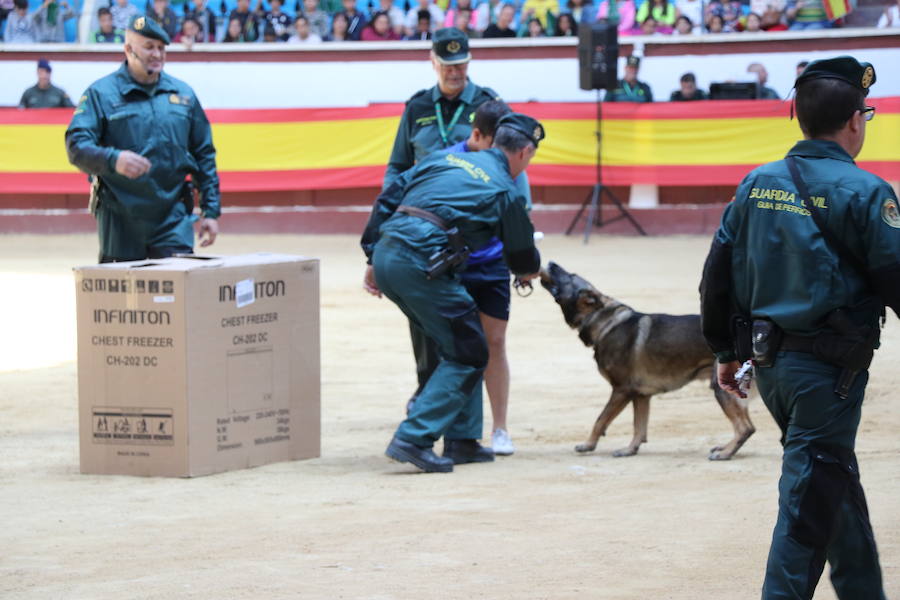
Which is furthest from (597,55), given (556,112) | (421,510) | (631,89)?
(421,510)

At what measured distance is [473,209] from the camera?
258 inches

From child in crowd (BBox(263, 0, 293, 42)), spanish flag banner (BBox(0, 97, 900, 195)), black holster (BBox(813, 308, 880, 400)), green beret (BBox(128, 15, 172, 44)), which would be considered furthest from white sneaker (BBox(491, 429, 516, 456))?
child in crowd (BBox(263, 0, 293, 42))

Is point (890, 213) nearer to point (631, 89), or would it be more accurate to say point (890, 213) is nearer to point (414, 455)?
point (414, 455)

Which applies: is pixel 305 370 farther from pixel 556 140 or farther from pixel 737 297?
pixel 556 140

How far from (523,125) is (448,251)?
29.3 inches

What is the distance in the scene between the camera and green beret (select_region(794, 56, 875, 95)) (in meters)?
3.93

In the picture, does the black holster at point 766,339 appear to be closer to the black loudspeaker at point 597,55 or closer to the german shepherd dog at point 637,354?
the german shepherd dog at point 637,354

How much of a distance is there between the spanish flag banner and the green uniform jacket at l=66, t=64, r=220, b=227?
35.9ft

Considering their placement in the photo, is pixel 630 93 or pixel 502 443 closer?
pixel 502 443

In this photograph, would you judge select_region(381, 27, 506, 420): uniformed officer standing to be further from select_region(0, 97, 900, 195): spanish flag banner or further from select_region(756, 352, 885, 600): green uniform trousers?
select_region(0, 97, 900, 195): spanish flag banner

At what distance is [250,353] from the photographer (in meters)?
6.69

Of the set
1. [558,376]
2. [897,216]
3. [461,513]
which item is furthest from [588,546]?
[558,376]

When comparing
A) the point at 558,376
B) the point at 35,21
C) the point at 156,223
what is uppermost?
the point at 35,21

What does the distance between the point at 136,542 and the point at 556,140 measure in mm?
13841
